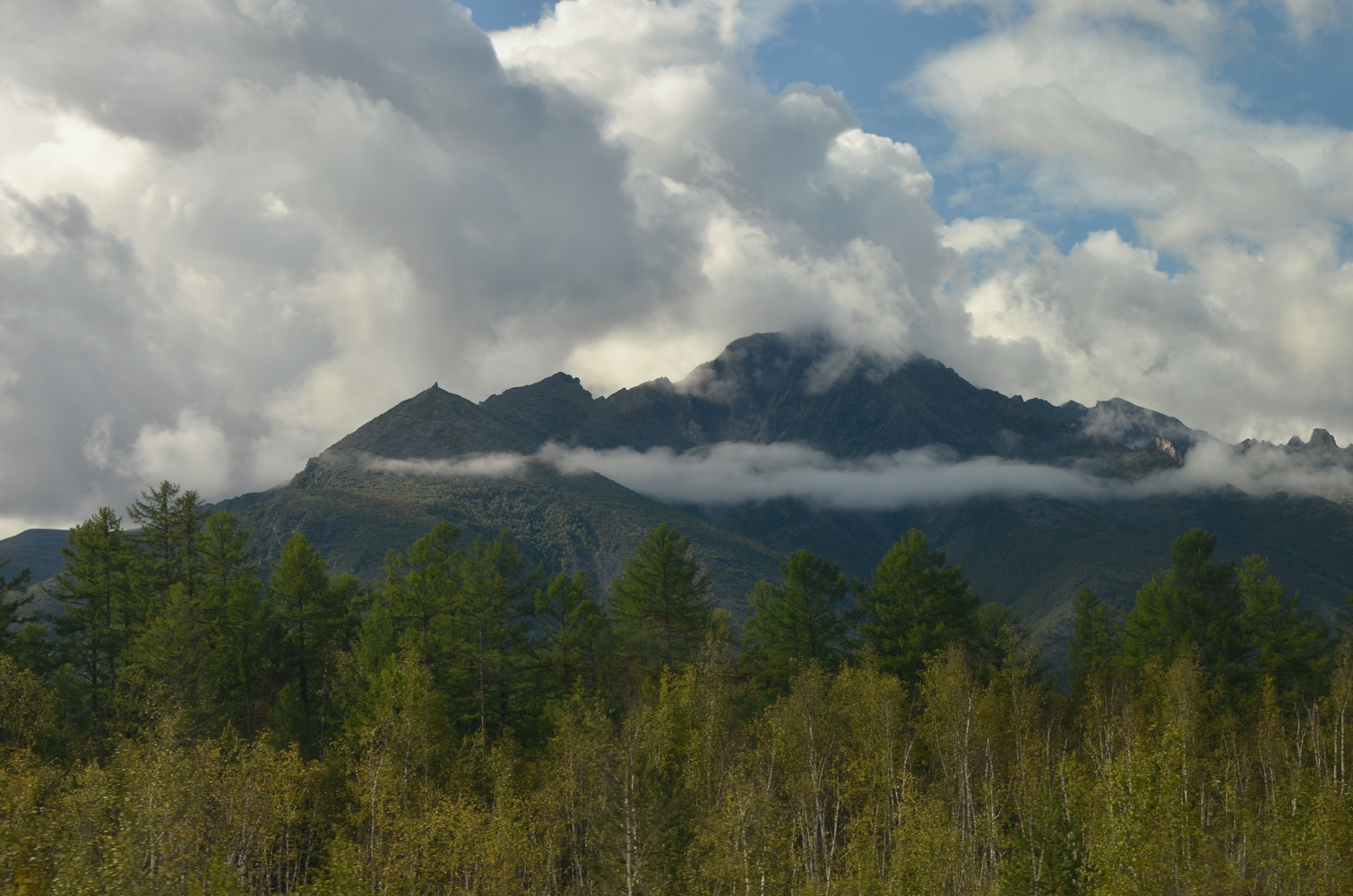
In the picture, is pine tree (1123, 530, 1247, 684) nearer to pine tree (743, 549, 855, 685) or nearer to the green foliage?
pine tree (743, 549, 855, 685)

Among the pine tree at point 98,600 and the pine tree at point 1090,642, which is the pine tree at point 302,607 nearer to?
the pine tree at point 98,600

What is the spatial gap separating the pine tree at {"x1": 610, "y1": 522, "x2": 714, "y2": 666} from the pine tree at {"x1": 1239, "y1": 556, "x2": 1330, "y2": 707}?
43.8 m

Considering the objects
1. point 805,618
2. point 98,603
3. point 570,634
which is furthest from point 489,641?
point 98,603

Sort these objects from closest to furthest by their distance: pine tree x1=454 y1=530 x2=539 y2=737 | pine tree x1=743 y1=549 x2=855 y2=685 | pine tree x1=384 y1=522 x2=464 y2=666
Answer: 1. pine tree x1=454 y1=530 x2=539 y2=737
2. pine tree x1=384 y1=522 x2=464 y2=666
3. pine tree x1=743 y1=549 x2=855 y2=685

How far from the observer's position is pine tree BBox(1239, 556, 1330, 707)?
7025cm

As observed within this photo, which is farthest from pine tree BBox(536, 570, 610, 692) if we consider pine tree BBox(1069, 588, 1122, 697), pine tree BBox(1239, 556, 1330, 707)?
pine tree BBox(1239, 556, 1330, 707)

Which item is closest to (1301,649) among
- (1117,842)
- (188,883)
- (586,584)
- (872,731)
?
(872,731)

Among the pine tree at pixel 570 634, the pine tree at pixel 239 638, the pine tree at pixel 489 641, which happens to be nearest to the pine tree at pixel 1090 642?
the pine tree at pixel 570 634

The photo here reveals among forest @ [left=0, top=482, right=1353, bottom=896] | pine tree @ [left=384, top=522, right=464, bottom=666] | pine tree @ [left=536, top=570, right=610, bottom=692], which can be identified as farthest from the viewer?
pine tree @ [left=536, top=570, right=610, bottom=692]

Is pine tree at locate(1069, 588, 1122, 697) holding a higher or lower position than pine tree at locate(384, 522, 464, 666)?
lower

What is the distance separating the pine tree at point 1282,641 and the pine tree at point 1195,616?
1047 millimetres

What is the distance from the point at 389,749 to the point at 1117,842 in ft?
126

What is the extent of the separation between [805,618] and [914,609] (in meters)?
9.40

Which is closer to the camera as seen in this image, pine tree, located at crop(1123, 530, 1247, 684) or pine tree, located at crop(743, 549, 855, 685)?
pine tree, located at crop(1123, 530, 1247, 684)
